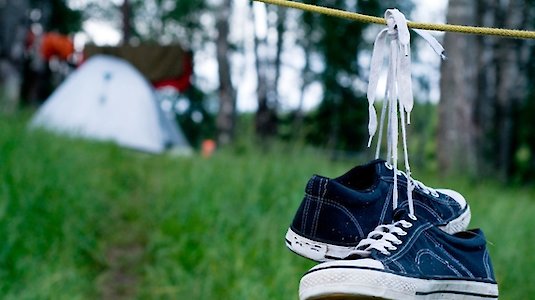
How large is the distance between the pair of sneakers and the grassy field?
7.23 ft

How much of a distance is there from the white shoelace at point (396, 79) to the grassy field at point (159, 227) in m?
2.27

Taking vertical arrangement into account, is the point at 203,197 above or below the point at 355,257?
below

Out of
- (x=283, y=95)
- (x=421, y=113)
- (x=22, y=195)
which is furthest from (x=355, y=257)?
(x=421, y=113)

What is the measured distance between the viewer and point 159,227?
5.05m

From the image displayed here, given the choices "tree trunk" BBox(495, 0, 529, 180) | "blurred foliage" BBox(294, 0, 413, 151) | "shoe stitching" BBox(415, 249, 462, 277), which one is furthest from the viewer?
"blurred foliage" BBox(294, 0, 413, 151)

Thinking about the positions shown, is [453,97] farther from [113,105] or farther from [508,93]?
[508,93]

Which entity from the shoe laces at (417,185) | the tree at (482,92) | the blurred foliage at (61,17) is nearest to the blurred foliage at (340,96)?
the tree at (482,92)

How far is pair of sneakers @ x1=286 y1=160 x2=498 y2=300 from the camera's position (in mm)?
1263

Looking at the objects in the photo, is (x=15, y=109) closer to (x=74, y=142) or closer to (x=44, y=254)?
(x=74, y=142)

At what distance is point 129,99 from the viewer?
1044cm

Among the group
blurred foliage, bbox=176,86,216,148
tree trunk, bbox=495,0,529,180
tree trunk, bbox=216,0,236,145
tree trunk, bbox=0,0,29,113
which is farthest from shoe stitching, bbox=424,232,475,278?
blurred foliage, bbox=176,86,216,148

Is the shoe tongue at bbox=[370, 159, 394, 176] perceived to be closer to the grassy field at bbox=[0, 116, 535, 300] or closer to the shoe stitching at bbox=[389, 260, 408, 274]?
the shoe stitching at bbox=[389, 260, 408, 274]

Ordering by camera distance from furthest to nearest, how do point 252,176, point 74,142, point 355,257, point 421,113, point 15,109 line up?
point 421,113
point 15,109
point 74,142
point 252,176
point 355,257

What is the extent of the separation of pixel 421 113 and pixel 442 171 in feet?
84.3
